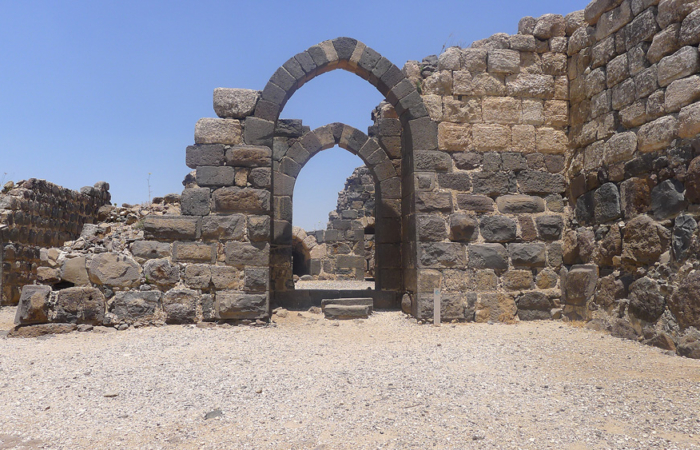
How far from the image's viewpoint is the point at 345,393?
3.16 m


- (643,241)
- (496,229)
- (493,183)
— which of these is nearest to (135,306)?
(496,229)

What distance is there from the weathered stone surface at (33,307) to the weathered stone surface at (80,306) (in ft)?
0.43

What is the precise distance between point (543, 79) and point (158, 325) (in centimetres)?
586

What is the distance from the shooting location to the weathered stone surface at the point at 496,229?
5.91 meters

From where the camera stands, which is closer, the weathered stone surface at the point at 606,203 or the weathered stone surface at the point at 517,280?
the weathered stone surface at the point at 606,203

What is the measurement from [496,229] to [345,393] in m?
3.54

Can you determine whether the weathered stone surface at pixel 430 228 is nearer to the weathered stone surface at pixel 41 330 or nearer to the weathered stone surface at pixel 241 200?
the weathered stone surface at pixel 241 200

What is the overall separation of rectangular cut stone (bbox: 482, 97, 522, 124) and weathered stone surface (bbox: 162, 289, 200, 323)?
4416 millimetres

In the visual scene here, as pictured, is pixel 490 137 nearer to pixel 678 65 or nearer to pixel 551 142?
pixel 551 142

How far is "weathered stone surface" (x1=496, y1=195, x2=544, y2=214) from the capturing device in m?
5.96

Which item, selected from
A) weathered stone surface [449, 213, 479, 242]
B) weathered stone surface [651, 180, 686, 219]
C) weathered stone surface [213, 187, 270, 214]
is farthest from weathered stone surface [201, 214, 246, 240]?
weathered stone surface [651, 180, 686, 219]

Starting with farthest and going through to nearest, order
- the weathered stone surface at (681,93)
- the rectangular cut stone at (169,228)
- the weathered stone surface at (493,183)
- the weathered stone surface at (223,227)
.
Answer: the weathered stone surface at (493,183), the weathered stone surface at (223,227), the rectangular cut stone at (169,228), the weathered stone surface at (681,93)

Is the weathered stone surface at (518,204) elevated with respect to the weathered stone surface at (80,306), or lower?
elevated

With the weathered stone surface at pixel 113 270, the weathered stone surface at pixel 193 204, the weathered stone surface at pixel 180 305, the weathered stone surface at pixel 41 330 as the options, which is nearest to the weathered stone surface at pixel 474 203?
the weathered stone surface at pixel 193 204
